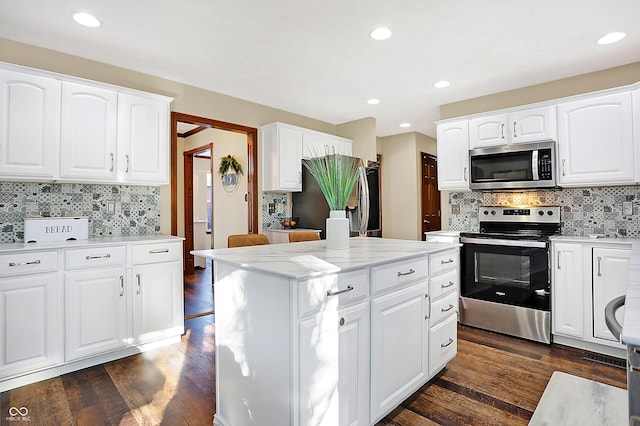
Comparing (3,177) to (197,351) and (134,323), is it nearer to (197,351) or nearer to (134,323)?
(134,323)

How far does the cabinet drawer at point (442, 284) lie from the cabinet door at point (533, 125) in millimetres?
1860

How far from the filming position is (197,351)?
2.90 metres

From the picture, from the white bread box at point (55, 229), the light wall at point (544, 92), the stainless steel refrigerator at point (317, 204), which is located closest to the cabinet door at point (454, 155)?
the light wall at point (544, 92)

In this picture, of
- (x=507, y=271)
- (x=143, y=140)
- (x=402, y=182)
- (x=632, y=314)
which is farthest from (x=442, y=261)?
(x=402, y=182)

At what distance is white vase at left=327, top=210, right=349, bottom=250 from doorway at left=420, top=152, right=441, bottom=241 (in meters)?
4.20

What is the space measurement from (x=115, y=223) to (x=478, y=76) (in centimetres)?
381

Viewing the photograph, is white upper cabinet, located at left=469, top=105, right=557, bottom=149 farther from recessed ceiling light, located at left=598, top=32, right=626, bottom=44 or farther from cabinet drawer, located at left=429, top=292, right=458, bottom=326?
cabinet drawer, located at left=429, top=292, right=458, bottom=326

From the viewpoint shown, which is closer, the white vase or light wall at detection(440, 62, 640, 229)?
the white vase

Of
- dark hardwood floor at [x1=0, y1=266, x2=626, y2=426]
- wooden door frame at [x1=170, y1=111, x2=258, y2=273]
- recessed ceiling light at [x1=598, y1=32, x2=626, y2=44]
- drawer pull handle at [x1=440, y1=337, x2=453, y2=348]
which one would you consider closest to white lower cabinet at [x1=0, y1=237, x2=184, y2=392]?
dark hardwood floor at [x1=0, y1=266, x2=626, y2=426]

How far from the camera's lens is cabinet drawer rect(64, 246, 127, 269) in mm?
2527

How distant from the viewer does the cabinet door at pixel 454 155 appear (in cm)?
382

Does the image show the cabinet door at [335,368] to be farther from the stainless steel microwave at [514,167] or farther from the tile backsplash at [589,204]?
the tile backsplash at [589,204]

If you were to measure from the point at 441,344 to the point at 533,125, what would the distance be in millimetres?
2414

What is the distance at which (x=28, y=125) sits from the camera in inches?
100.0
